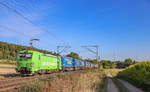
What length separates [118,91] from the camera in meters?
16.2

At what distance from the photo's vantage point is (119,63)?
390 ft

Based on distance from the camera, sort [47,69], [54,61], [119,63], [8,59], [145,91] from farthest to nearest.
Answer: [119,63] < [8,59] < [54,61] < [47,69] < [145,91]

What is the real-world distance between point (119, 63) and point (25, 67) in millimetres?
112164

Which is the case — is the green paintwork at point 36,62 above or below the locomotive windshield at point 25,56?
below

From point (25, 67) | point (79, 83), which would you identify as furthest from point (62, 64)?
point (79, 83)

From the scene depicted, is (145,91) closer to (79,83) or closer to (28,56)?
(79,83)

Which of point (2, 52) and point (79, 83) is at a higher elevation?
point (2, 52)

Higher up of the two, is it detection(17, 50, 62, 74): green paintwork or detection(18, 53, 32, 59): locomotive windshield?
detection(18, 53, 32, 59): locomotive windshield

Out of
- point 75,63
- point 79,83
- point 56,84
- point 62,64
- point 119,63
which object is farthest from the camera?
point 119,63

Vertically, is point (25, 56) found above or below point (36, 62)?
above

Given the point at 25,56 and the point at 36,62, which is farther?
the point at 36,62

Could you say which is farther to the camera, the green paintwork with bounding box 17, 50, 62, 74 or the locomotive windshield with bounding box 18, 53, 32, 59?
the locomotive windshield with bounding box 18, 53, 32, 59

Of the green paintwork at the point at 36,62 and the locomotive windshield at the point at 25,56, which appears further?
the locomotive windshield at the point at 25,56

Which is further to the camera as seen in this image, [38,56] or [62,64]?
[62,64]
